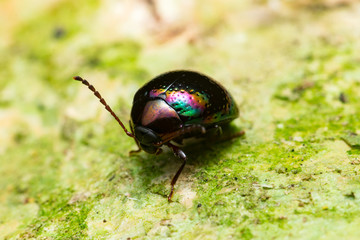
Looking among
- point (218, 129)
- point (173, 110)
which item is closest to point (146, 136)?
point (173, 110)

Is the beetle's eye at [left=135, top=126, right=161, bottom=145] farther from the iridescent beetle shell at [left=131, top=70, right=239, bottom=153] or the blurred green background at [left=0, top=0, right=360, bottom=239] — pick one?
the blurred green background at [left=0, top=0, right=360, bottom=239]

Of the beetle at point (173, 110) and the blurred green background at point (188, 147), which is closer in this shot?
the blurred green background at point (188, 147)

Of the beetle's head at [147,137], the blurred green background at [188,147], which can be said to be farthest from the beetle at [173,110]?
the blurred green background at [188,147]

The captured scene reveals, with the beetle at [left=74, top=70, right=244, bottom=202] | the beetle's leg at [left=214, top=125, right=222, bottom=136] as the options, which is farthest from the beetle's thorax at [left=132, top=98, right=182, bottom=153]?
the beetle's leg at [left=214, top=125, right=222, bottom=136]

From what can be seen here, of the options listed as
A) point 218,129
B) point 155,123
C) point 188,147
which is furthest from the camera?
point 188,147

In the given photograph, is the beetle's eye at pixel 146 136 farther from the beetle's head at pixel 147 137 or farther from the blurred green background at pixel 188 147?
the blurred green background at pixel 188 147

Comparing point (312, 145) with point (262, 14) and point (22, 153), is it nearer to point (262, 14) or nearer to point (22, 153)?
point (262, 14)

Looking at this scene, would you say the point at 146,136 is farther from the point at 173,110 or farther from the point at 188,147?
the point at 188,147
